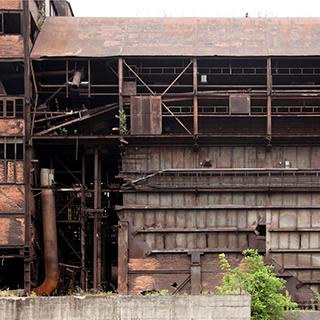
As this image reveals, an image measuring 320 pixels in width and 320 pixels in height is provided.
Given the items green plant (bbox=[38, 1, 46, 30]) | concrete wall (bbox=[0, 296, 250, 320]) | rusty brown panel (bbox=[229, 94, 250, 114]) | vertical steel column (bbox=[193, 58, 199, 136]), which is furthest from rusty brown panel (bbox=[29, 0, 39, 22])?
concrete wall (bbox=[0, 296, 250, 320])

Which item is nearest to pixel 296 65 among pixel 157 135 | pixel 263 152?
pixel 263 152

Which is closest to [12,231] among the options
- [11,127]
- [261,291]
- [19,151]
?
[19,151]

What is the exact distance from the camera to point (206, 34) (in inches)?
1059

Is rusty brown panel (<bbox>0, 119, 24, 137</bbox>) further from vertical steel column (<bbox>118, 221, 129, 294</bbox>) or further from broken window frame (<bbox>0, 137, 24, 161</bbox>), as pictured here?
A: vertical steel column (<bbox>118, 221, 129, 294</bbox>)

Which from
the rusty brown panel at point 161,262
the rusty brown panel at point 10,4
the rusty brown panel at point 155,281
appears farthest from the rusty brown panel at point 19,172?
the rusty brown panel at point 10,4

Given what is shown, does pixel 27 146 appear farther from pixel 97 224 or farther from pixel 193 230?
pixel 193 230

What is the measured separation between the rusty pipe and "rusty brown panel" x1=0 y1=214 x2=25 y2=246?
1.36m

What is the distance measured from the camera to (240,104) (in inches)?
1001

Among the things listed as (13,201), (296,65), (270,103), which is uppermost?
(296,65)

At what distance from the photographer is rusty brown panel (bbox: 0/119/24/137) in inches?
973

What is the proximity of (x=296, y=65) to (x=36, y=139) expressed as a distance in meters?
11.1

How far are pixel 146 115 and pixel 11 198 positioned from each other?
20.4ft

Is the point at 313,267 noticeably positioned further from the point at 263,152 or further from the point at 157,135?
the point at 157,135

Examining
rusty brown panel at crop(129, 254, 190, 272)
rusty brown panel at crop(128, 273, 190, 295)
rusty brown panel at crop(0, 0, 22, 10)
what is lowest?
rusty brown panel at crop(128, 273, 190, 295)
